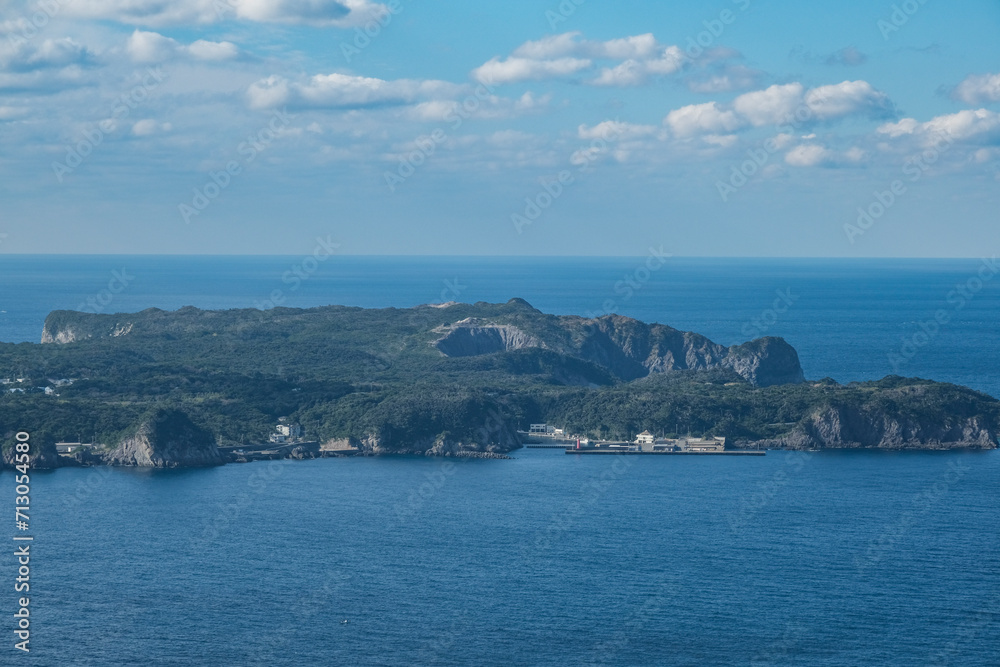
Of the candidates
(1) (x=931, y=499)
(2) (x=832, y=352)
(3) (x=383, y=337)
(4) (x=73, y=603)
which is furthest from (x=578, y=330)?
(4) (x=73, y=603)

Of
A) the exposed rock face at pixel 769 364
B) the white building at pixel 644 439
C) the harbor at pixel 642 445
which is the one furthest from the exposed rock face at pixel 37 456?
the exposed rock face at pixel 769 364

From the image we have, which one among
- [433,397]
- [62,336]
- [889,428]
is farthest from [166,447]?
[62,336]

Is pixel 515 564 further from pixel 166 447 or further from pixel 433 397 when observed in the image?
pixel 433 397

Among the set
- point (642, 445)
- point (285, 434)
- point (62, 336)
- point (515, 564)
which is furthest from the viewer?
point (62, 336)

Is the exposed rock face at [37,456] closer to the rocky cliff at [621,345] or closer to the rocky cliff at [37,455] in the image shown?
the rocky cliff at [37,455]

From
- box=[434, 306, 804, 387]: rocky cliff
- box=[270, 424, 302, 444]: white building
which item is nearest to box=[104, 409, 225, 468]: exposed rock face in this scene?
box=[270, 424, 302, 444]: white building
